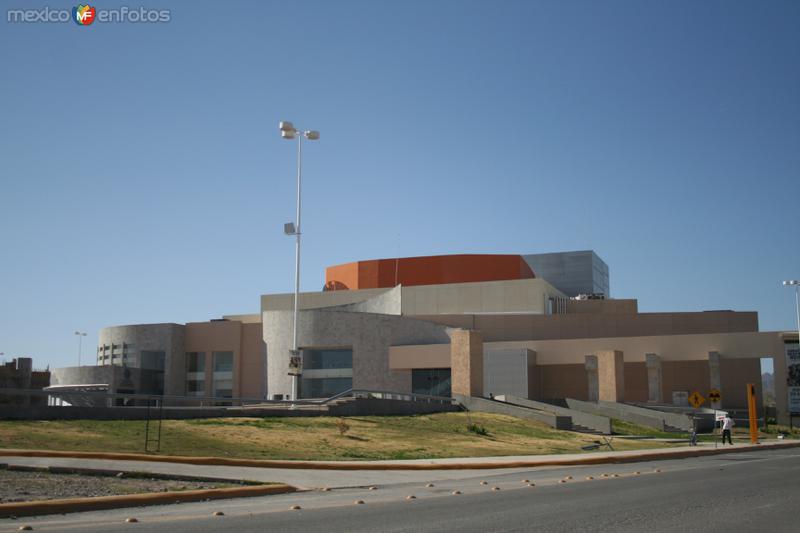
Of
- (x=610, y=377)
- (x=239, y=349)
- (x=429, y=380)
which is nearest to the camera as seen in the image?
(x=610, y=377)

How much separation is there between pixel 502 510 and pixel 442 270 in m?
79.5

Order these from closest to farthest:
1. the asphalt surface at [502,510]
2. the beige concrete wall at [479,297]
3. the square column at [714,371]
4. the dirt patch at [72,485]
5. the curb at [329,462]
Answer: the asphalt surface at [502,510] < the dirt patch at [72,485] < the curb at [329,462] < the square column at [714,371] < the beige concrete wall at [479,297]

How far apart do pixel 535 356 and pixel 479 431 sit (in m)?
33.1

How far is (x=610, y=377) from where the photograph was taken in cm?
5666

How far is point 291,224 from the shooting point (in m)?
40.7

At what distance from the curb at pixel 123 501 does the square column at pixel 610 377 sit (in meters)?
44.0

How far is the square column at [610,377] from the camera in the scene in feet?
185

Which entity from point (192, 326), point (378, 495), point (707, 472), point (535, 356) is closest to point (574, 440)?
point (707, 472)

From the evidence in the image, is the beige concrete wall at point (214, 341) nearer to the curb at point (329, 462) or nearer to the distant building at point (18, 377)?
the distant building at point (18, 377)

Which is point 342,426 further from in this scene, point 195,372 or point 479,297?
point 479,297

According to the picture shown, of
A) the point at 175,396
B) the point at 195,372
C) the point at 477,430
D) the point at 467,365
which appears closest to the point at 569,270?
the point at 195,372

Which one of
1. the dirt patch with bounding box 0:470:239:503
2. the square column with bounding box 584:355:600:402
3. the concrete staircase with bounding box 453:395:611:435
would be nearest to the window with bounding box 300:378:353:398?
the square column with bounding box 584:355:600:402

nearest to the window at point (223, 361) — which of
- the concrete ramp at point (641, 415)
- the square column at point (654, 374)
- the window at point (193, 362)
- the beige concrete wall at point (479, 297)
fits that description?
the window at point (193, 362)

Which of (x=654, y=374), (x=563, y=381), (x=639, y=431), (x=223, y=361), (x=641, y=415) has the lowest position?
(x=639, y=431)
